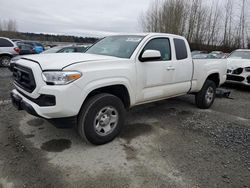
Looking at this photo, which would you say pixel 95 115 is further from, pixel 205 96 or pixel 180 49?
pixel 205 96

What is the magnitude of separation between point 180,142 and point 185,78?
5.65 ft

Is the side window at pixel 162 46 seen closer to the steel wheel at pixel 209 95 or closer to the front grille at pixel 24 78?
the steel wheel at pixel 209 95

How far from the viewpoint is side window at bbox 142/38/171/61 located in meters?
4.43

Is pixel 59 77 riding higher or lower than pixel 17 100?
higher

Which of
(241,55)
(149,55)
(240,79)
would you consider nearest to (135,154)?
(149,55)

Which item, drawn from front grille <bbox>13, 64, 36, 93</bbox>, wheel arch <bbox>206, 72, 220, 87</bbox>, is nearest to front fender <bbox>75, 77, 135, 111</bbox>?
front grille <bbox>13, 64, 36, 93</bbox>

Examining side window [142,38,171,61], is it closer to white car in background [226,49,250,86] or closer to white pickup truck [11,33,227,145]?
white pickup truck [11,33,227,145]

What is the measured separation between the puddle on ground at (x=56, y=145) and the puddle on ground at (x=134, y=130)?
3.22 ft

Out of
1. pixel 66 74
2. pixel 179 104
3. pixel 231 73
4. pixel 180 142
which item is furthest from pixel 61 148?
pixel 231 73

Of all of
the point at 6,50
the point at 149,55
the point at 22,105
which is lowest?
the point at 22,105

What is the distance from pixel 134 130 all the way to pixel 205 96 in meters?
2.55

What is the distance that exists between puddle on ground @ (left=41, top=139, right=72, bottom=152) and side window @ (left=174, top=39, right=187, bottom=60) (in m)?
2.89

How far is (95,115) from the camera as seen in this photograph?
11.3 ft

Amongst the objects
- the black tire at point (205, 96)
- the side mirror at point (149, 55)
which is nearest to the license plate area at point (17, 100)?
the side mirror at point (149, 55)
